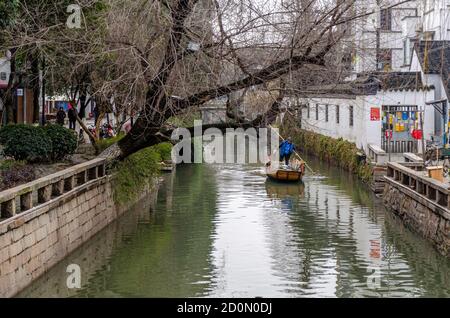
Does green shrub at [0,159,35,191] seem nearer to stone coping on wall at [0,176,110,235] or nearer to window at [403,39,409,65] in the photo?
stone coping on wall at [0,176,110,235]

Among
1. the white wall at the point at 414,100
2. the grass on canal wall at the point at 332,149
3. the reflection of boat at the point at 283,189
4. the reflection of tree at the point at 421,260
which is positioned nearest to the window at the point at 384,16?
the reflection of tree at the point at 421,260

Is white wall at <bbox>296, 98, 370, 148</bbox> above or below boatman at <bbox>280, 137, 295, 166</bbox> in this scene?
above

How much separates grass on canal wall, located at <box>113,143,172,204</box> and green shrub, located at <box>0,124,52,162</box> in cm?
302

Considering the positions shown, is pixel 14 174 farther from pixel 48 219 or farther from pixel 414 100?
pixel 414 100

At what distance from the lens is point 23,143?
21.2m

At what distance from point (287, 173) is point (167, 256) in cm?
1516

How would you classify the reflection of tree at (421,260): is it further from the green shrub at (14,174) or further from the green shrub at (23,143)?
the green shrub at (23,143)

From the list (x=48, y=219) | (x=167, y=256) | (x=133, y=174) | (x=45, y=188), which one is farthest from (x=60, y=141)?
(x=48, y=219)

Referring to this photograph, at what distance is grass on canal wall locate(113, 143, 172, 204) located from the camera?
24406 millimetres

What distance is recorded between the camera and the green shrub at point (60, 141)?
74.5 feet

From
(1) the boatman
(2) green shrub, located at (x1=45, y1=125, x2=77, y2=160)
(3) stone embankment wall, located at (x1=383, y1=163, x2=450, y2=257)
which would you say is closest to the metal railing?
(2) green shrub, located at (x1=45, y1=125, x2=77, y2=160)

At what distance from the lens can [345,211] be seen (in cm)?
2661

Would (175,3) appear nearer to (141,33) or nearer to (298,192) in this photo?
(141,33)

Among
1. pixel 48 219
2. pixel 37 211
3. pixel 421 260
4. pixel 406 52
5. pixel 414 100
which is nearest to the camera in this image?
pixel 37 211
